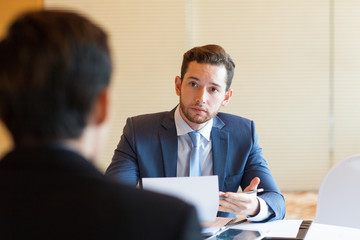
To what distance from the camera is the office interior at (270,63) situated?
5.10 meters

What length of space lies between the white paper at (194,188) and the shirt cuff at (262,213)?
26 centimetres

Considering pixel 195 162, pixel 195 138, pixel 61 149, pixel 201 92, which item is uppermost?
pixel 61 149

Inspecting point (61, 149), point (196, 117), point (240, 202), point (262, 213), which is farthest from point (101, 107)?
point (196, 117)

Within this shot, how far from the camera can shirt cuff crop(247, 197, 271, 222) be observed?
6.41ft

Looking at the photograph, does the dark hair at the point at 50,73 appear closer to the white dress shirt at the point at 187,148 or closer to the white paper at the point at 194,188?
the white paper at the point at 194,188

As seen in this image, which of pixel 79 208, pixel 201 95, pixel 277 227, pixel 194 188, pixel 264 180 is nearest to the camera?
pixel 79 208

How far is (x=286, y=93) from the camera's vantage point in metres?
5.18

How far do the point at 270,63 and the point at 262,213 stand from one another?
3.37 metres

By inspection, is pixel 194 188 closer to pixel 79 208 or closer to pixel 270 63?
pixel 79 208

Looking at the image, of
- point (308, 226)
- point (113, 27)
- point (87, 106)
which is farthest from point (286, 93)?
point (87, 106)

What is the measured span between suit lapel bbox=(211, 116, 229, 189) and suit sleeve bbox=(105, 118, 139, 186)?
1.25 feet

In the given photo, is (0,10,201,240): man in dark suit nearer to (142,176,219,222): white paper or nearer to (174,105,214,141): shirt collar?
(142,176,219,222): white paper

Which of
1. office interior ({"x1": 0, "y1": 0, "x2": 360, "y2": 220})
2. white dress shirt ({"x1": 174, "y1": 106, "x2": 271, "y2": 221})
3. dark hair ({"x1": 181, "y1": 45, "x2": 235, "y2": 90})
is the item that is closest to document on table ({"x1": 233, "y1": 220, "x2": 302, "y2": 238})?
white dress shirt ({"x1": 174, "y1": 106, "x2": 271, "y2": 221})

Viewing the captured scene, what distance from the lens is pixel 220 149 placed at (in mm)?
2363
